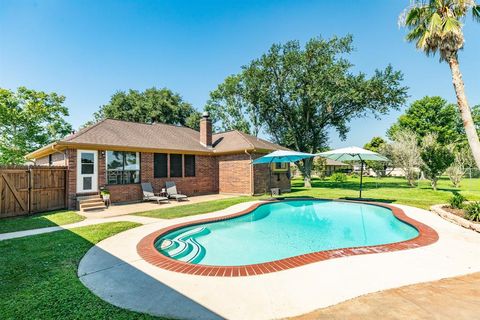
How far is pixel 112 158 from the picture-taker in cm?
1291

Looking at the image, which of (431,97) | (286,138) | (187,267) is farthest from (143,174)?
(431,97)

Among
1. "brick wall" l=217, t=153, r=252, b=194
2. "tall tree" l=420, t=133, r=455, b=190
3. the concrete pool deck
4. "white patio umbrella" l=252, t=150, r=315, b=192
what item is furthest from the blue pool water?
A: "tall tree" l=420, t=133, r=455, b=190

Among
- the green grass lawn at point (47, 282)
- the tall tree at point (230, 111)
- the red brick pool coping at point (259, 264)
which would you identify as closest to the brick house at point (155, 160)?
the green grass lawn at point (47, 282)

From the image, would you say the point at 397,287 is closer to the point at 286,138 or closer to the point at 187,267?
the point at 187,267

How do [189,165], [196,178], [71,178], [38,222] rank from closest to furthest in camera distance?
[38,222] → [71,178] → [189,165] → [196,178]

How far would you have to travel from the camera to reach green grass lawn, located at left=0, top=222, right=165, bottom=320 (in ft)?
9.68

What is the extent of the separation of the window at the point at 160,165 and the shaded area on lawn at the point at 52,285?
28.4ft

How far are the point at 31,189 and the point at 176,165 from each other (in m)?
7.52

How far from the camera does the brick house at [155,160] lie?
11.9 meters

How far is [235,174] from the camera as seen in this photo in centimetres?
1722

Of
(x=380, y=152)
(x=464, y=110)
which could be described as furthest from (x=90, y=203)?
(x=380, y=152)

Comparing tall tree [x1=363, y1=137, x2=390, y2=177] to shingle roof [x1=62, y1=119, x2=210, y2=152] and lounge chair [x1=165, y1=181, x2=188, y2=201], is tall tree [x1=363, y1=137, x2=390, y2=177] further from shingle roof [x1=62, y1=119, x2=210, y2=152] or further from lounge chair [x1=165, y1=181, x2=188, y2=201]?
lounge chair [x1=165, y1=181, x2=188, y2=201]

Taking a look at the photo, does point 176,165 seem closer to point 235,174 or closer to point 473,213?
point 235,174

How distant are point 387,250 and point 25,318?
6491 mm
